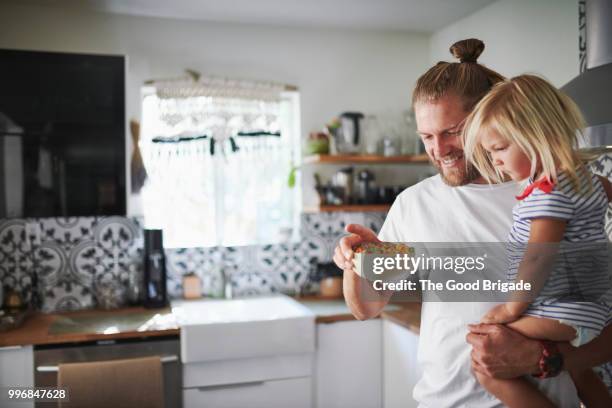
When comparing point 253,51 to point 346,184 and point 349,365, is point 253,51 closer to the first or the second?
point 346,184

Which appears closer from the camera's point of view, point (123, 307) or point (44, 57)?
point (44, 57)

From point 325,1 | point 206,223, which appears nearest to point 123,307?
point 206,223

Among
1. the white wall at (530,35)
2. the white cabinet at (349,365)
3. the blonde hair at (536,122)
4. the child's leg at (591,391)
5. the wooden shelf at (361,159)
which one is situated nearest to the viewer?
the blonde hair at (536,122)

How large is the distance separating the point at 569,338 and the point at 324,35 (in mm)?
2867

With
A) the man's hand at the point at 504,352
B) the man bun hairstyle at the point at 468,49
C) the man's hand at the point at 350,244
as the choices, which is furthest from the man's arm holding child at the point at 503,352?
the man bun hairstyle at the point at 468,49

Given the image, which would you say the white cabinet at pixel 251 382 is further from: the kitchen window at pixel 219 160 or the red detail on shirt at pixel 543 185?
the red detail on shirt at pixel 543 185

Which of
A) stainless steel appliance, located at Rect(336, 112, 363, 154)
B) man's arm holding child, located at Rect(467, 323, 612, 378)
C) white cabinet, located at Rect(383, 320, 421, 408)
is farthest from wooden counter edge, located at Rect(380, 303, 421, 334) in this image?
man's arm holding child, located at Rect(467, 323, 612, 378)

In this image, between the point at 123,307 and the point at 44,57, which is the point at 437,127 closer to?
the point at 44,57

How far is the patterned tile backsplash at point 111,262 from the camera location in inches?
124

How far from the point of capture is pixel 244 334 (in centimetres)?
269

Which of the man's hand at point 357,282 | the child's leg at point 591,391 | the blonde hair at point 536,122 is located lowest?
the child's leg at point 591,391

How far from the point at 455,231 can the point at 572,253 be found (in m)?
0.21

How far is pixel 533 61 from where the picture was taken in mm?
2828

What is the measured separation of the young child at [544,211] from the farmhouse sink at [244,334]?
173cm
